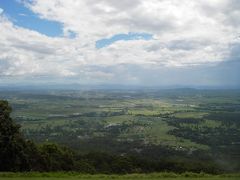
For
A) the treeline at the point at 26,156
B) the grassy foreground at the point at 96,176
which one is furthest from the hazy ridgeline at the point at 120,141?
the grassy foreground at the point at 96,176

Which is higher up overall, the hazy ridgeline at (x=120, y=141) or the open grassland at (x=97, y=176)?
the open grassland at (x=97, y=176)

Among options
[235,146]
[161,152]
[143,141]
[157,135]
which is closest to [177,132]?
[157,135]

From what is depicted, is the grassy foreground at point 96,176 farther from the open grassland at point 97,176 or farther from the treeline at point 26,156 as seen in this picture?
the treeline at point 26,156

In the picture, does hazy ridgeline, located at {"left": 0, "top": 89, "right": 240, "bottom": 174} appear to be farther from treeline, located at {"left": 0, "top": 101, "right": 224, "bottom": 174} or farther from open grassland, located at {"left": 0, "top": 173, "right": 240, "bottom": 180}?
open grassland, located at {"left": 0, "top": 173, "right": 240, "bottom": 180}

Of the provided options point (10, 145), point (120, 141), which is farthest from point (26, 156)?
point (120, 141)

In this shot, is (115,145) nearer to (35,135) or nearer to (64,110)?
(35,135)

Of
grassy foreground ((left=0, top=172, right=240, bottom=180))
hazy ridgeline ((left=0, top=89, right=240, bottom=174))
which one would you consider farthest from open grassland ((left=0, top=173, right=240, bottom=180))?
hazy ridgeline ((left=0, top=89, right=240, bottom=174))

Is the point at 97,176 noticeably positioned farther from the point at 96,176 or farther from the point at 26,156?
the point at 26,156

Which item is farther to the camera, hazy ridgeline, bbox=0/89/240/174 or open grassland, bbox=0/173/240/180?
hazy ridgeline, bbox=0/89/240/174
